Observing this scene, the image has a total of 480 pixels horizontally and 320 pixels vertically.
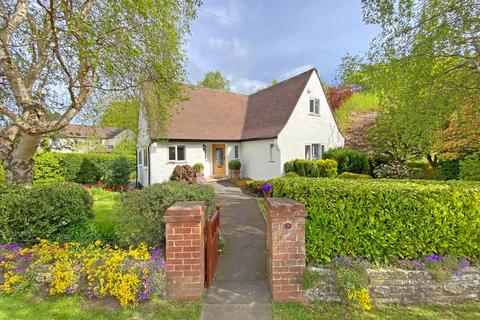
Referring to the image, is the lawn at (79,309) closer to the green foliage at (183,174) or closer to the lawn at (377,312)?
the lawn at (377,312)

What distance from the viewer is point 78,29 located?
13.7 feet

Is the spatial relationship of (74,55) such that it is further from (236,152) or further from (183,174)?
(236,152)

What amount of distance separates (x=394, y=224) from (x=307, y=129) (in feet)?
40.3

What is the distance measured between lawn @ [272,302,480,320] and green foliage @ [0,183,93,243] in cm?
416

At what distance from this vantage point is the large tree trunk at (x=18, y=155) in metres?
5.27

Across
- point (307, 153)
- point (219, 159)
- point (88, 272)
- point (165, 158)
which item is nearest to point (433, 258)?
point (88, 272)

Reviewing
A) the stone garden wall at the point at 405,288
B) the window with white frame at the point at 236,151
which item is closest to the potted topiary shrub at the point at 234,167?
the window with white frame at the point at 236,151

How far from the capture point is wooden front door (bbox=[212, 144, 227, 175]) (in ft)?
57.6

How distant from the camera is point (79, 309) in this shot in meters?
3.17

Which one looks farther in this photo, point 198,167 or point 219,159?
point 219,159

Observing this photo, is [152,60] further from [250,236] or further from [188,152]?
[188,152]

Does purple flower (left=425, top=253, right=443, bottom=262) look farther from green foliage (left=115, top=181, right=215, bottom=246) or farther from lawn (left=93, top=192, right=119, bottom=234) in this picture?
lawn (left=93, top=192, right=119, bottom=234)

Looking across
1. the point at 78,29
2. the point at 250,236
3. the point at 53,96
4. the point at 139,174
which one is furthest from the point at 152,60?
the point at 139,174

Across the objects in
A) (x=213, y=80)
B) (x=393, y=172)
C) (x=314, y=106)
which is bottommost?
(x=393, y=172)
